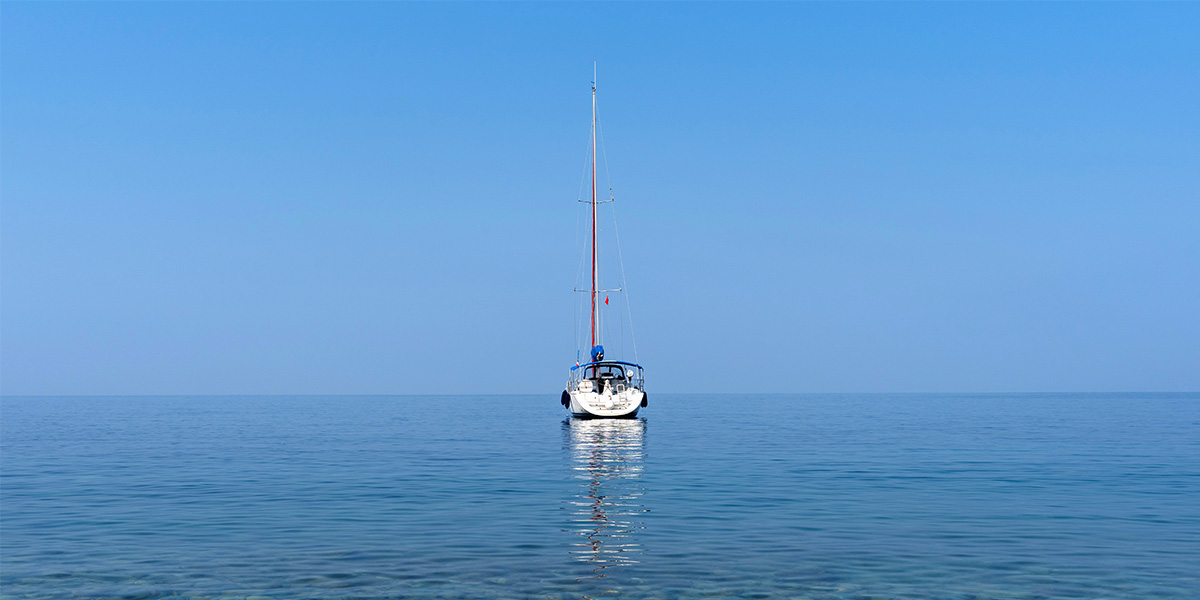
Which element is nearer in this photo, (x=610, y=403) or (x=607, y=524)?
(x=607, y=524)

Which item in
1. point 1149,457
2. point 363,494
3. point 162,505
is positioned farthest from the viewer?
point 1149,457

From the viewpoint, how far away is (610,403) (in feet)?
233

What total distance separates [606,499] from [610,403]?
44078mm

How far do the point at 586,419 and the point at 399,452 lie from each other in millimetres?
29233

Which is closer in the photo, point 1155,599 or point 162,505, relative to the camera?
point 1155,599

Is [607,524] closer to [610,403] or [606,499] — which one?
[606,499]

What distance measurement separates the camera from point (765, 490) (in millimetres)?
29406

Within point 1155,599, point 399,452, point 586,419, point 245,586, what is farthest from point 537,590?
point 586,419

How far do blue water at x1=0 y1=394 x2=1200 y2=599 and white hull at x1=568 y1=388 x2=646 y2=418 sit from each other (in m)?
24.7

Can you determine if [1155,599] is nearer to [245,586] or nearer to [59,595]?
[245,586]

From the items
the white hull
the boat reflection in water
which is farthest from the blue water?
the white hull

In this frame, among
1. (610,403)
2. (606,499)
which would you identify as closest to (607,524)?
(606,499)

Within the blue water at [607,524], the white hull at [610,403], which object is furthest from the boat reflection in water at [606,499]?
the white hull at [610,403]

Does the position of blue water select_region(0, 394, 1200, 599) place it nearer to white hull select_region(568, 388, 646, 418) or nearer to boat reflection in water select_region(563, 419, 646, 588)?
boat reflection in water select_region(563, 419, 646, 588)
